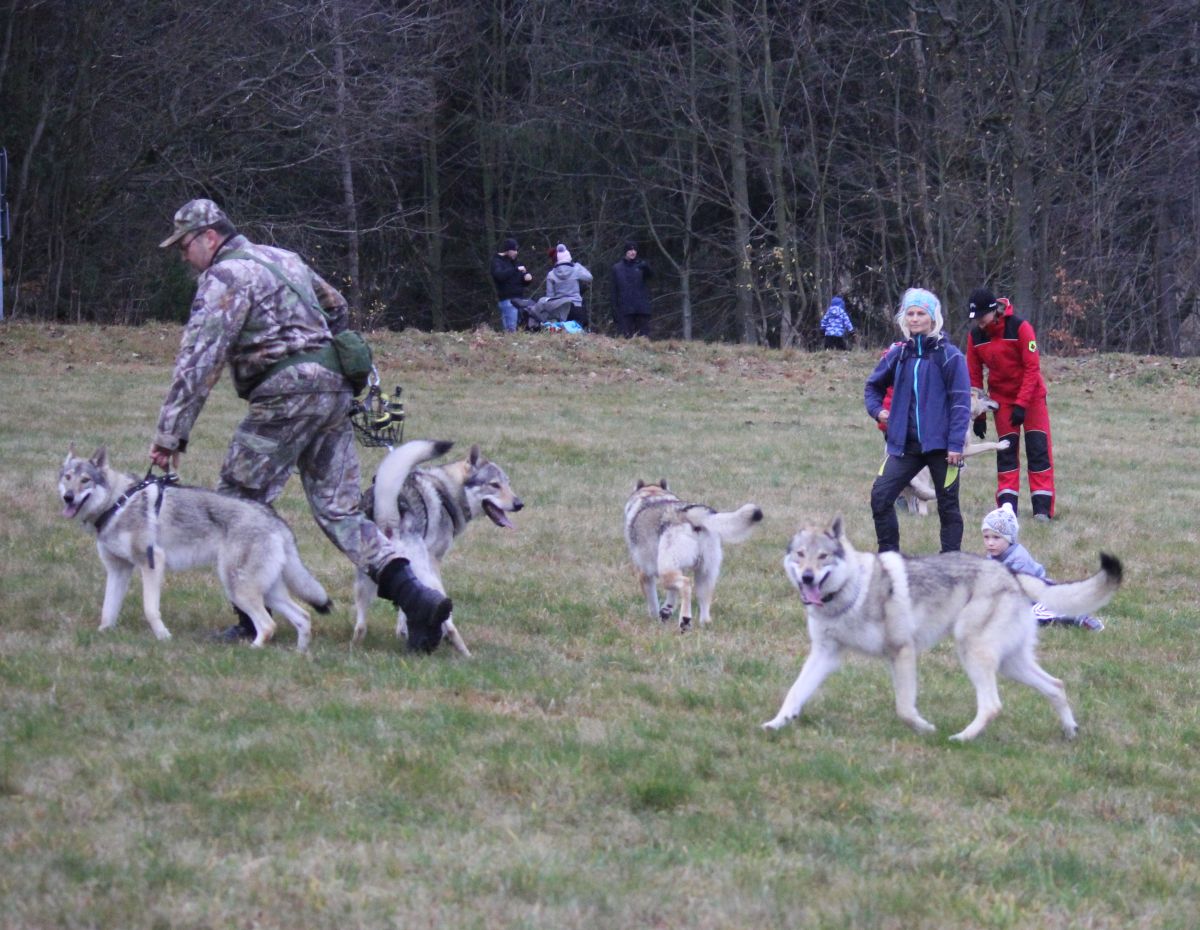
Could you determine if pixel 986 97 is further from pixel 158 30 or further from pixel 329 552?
pixel 329 552

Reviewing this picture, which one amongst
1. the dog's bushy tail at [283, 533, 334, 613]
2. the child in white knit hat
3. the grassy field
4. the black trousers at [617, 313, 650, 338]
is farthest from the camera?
the black trousers at [617, 313, 650, 338]

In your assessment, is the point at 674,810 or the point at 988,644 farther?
the point at 988,644

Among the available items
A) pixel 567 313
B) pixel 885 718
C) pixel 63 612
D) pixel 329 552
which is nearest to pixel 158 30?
pixel 567 313

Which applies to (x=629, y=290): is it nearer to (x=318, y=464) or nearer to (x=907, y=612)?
(x=318, y=464)

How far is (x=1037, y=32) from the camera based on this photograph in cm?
2758

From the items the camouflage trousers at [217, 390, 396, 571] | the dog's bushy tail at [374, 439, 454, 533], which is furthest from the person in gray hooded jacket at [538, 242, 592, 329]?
the camouflage trousers at [217, 390, 396, 571]

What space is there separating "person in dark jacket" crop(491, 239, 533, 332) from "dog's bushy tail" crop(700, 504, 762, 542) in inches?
716

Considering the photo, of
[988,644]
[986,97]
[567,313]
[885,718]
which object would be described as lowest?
[885,718]

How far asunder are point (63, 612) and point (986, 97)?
81.0 feet

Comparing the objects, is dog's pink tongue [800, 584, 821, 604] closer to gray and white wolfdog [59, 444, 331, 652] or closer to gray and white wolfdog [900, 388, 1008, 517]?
gray and white wolfdog [59, 444, 331, 652]

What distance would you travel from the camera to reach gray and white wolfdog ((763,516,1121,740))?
6090 millimetres

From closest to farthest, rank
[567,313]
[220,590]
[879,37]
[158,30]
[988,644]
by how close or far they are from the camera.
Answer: [988,644]
[220,590]
[158,30]
[567,313]
[879,37]

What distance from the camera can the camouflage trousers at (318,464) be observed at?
6.71 m

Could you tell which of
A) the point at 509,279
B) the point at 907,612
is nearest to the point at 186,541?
the point at 907,612
